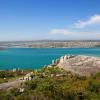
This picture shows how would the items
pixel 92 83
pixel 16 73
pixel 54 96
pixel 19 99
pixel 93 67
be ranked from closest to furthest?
pixel 19 99 < pixel 54 96 < pixel 92 83 < pixel 93 67 < pixel 16 73

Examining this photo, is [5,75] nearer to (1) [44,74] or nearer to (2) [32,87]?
(1) [44,74]

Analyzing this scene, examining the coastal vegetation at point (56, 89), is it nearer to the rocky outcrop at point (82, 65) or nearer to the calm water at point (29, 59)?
the rocky outcrop at point (82, 65)

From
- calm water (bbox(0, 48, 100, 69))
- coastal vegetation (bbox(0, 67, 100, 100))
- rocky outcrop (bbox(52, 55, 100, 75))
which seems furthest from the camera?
calm water (bbox(0, 48, 100, 69))

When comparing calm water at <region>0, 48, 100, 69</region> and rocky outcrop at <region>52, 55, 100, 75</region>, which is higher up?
rocky outcrop at <region>52, 55, 100, 75</region>

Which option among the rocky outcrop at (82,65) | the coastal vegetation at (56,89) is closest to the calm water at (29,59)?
the rocky outcrop at (82,65)

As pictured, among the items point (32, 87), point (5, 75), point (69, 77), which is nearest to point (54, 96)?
point (32, 87)

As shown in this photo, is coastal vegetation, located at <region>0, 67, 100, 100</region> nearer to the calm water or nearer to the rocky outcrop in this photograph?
the rocky outcrop

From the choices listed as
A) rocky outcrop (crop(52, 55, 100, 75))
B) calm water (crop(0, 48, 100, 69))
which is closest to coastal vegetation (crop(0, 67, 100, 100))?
rocky outcrop (crop(52, 55, 100, 75))
